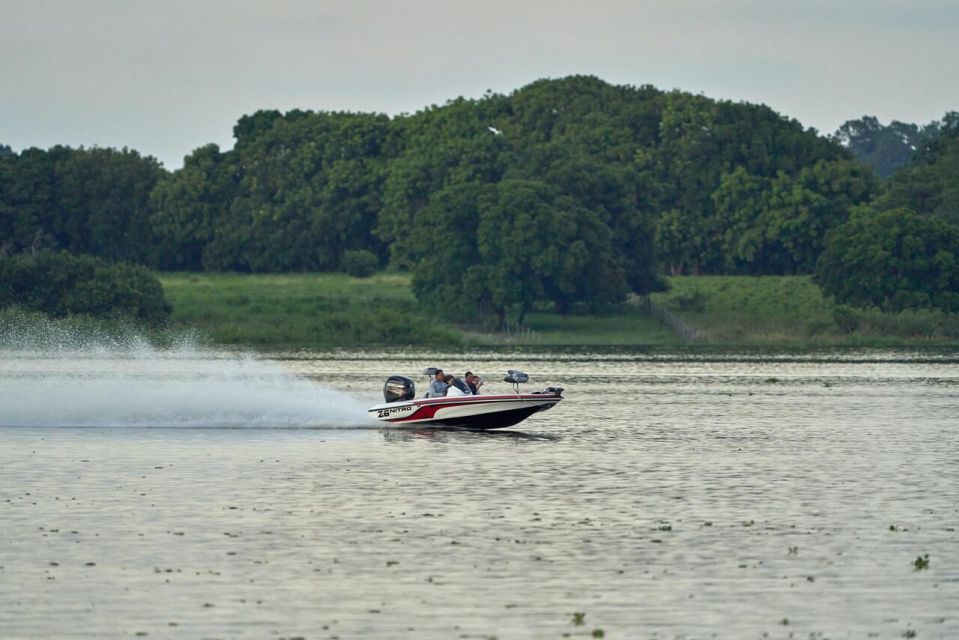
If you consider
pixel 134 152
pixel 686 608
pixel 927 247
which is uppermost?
pixel 134 152

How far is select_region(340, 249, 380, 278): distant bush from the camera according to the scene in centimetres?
15375

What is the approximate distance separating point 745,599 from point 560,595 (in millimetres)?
2885

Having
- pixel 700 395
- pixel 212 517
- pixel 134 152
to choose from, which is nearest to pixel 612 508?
pixel 212 517

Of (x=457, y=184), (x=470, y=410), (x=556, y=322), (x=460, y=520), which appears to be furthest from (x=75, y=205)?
(x=460, y=520)

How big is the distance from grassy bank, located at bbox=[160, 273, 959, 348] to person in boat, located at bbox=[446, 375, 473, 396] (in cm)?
6704

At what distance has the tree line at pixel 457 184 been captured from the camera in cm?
15238

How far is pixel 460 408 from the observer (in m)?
51.7

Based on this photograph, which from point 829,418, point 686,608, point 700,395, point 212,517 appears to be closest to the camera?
point 686,608

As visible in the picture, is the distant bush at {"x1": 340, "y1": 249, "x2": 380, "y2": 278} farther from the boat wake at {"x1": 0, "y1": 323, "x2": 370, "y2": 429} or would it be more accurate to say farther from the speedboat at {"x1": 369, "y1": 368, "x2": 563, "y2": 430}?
the speedboat at {"x1": 369, "y1": 368, "x2": 563, "y2": 430}

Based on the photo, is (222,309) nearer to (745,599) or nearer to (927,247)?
(927,247)

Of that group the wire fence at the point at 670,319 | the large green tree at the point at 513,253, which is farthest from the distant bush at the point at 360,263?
the wire fence at the point at 670,319

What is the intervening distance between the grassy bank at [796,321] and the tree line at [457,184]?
685 cm

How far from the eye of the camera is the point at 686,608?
25406 mm

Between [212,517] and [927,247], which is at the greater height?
[927,247]
